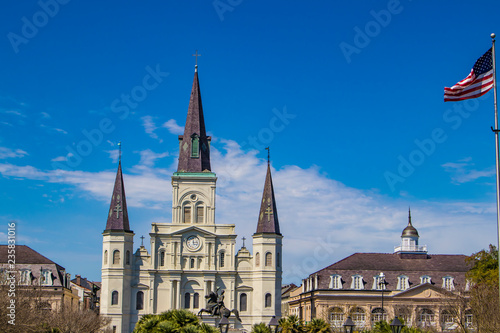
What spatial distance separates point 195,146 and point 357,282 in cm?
2656

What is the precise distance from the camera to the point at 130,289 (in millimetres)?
85000

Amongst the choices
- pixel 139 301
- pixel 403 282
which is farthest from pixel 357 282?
pixel 139 301

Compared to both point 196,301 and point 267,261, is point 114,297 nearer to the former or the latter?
point 196,301

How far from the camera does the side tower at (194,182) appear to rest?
88562 millimetres

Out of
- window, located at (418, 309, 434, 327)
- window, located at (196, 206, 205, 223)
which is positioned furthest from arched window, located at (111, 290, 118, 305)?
window, located at (418, 309, 434, 327)

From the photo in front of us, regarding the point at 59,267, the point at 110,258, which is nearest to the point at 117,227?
the point at 110,258

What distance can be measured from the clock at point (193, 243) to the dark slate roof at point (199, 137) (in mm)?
9102

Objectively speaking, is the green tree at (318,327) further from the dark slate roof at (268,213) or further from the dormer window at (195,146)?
the dormer window at (195,146)

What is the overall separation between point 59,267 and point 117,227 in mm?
12979

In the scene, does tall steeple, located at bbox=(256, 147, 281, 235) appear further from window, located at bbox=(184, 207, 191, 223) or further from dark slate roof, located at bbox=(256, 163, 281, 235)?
window, located at bbox=(184, 207, 191, 223)

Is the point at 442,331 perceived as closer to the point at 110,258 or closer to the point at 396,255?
the point at 396,255

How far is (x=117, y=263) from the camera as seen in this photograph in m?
84.6

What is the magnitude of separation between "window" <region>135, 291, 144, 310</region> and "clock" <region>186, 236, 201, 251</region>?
790 centimetres

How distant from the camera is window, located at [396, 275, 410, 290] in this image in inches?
3445
